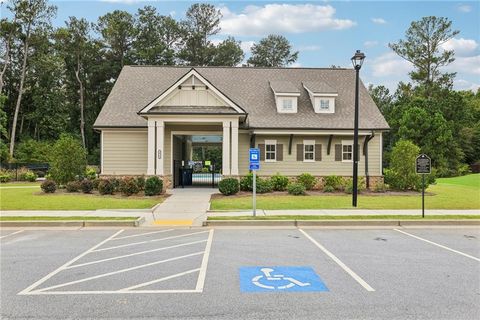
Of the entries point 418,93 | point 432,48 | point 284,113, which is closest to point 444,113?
point 418,93

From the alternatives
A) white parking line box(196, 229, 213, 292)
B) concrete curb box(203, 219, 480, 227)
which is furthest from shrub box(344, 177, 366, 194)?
white parking line box(196, 229, 213, 292)

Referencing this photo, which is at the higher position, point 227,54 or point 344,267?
point 227,54

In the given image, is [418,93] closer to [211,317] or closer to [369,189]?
[369,189]

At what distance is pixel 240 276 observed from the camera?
22.9ft

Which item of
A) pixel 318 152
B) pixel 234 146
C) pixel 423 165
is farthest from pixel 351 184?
pixel 423 165

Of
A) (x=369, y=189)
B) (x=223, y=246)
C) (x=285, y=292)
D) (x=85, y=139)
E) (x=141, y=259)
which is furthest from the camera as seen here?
(x=85, y=139)

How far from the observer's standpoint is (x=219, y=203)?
58.5 feet

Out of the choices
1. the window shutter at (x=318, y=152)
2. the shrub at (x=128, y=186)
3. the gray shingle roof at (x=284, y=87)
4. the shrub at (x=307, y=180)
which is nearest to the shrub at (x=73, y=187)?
the shrub at (x=128, y=186)

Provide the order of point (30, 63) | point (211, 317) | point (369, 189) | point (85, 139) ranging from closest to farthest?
point (211, 317)
point (369, 189)
point (30, 63)
point (85, 139)

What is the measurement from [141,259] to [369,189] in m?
18.5

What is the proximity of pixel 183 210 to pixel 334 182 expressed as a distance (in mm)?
11017

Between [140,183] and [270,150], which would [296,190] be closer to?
[270,150]

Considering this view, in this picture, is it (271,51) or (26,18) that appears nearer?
(26,18)

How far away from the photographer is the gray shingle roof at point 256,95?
2602cm
